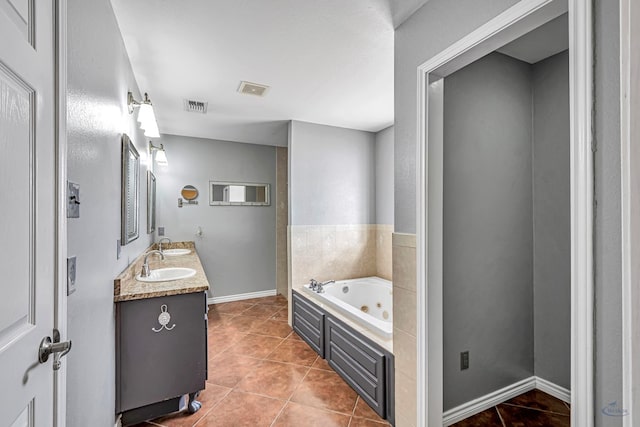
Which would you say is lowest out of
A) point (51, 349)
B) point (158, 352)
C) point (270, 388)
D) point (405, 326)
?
point (270, 388)

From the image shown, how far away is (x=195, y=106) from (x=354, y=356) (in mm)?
2839

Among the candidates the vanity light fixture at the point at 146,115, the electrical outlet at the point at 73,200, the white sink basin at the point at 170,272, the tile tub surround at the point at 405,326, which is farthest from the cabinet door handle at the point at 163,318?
the tile tub surround at the point at 405,326

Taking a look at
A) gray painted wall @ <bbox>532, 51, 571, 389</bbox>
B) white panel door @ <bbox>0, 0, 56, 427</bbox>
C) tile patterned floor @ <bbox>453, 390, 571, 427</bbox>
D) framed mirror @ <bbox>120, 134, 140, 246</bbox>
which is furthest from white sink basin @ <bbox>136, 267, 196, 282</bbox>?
gray painted wall @ <bbox>532, 51, 571, 389</bbox>

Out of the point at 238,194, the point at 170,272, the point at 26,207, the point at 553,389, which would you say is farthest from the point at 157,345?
the point at 238,194

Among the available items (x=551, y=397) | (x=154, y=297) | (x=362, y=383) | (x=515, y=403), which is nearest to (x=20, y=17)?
(x=154, y=297)

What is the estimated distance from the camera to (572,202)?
99 cm

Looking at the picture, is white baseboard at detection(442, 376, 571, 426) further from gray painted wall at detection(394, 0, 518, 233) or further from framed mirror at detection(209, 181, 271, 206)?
framed mirror at detection(209, 181, 271, 206)

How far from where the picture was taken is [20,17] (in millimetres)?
685

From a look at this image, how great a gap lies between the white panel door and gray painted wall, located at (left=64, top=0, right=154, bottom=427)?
0.26 m

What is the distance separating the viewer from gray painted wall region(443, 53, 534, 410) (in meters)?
1.91

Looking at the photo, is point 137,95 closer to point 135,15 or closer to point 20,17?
point 135,15

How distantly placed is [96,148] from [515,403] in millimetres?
3001

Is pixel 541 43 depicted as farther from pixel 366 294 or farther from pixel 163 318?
pixel 163 318

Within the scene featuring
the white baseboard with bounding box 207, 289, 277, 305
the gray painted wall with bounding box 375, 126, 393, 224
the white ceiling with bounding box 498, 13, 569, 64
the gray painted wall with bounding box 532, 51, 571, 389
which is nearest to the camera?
the white ceiling with bounding box 498, 13, 569, 64
